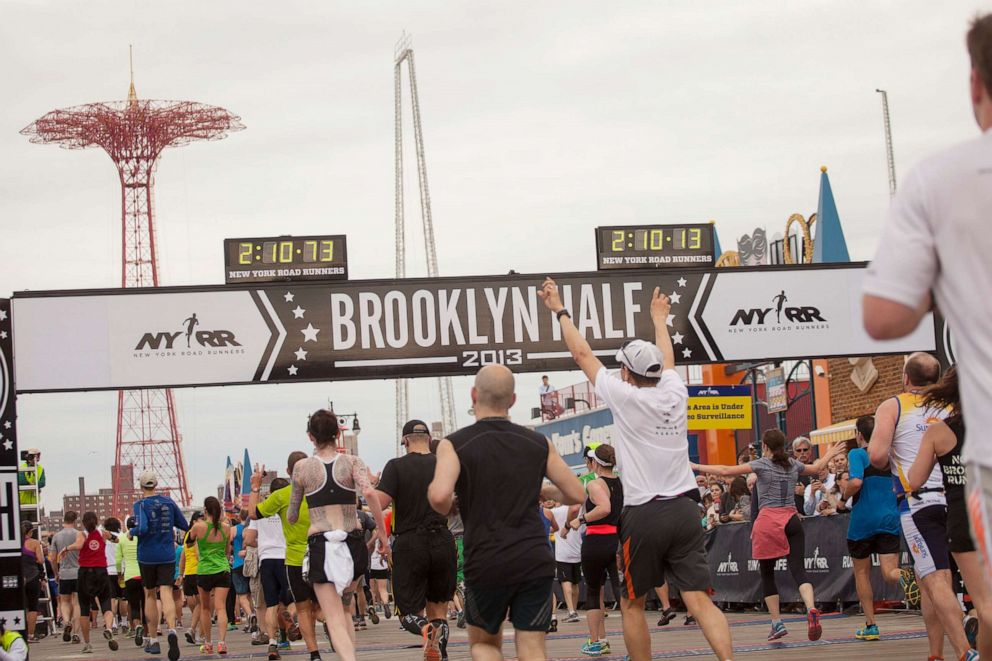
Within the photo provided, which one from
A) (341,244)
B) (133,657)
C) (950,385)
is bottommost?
(133,657)

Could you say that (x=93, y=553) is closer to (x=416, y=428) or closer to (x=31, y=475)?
(x=31, y=475)

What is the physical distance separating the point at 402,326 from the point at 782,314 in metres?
5.01

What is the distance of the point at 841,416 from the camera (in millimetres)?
34062

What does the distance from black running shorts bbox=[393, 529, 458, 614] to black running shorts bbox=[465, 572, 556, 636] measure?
12.3 ft

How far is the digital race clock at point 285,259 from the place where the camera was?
17.3 m

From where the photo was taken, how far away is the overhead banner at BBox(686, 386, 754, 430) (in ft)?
98.2

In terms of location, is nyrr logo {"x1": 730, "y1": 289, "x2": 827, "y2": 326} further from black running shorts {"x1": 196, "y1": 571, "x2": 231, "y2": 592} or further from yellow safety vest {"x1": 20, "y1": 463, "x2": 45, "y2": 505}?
yellow safety vest {"x1": 20, "y1": 463, "x2": 45, "y2": 505}

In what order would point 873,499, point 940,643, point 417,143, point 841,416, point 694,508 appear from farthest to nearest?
point 417,143 < point 841,416 < point 873,499 < point 940,643 < point 694,508

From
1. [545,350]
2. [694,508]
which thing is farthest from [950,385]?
[545,350]

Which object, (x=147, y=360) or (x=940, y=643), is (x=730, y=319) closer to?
(x=147, y=360)

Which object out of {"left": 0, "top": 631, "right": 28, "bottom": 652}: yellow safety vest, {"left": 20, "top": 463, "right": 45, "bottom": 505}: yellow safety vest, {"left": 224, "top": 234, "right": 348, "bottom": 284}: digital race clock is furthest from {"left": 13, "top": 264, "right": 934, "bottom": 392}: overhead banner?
{"left": 20, "top": 463, "right": 45, "bottom": 505}: yellow safety vest

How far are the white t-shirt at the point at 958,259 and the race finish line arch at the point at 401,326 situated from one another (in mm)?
13830

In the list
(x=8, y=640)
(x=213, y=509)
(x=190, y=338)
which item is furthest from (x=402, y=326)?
(x=8, y=640)

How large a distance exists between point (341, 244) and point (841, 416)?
19934mm
